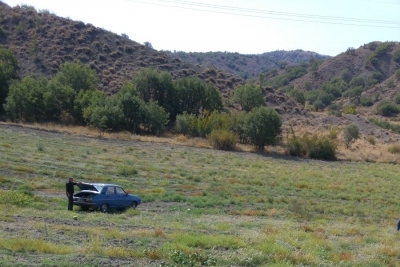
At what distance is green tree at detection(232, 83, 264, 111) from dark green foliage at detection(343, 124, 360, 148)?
18.3 metres

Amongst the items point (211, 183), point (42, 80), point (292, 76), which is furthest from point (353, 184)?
point (292, 76)

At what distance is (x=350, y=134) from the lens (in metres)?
79.9

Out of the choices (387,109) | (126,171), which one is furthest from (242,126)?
(387,109)

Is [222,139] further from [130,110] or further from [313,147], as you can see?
[130,110]

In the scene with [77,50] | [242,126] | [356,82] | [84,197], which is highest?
[356,82]

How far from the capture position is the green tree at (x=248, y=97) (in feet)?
303

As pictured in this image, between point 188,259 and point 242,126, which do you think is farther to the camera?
point 242,126

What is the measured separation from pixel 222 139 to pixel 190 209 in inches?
1685

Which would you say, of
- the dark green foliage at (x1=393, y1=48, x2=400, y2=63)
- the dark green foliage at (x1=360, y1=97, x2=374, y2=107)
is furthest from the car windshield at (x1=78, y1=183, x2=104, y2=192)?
the dark green foliage at (x1=393, y1=48, x2=400, y2=63)

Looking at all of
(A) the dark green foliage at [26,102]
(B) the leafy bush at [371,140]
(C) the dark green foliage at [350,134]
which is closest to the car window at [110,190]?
(A) the dark green foliage at [26,102]

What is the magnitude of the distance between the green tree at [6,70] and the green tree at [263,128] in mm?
34643

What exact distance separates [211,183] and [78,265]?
27281mm

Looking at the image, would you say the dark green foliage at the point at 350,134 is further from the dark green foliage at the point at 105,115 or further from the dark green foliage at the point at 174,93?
the dark green foliage at the point at 105,115

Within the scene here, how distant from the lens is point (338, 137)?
84.7 m
